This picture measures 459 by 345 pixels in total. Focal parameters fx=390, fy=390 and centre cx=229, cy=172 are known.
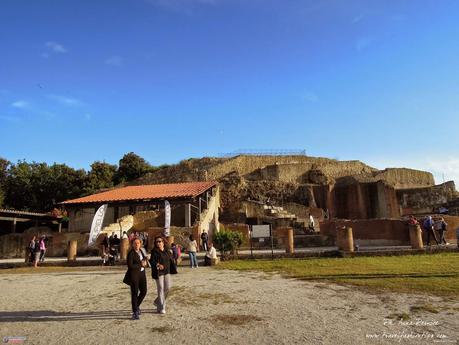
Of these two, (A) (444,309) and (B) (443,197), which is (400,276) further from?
(B) (443,197)

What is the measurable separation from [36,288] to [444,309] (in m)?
10.2

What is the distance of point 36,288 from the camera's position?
11008mm

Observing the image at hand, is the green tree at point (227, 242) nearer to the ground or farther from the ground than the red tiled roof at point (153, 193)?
nearer to the ground

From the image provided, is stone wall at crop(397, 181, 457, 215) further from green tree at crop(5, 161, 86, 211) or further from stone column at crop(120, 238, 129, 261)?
green tree at crop(5, 161, 86, 211)

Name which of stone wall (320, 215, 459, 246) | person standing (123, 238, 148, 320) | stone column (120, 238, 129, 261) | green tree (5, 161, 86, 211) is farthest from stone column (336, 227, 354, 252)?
green tree (5, 161, 86, 211)

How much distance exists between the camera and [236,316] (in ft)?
22.5

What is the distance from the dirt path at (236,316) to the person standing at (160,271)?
24cm

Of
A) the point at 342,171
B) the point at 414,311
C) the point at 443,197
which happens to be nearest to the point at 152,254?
the point at 414,311

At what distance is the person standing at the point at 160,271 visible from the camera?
23.7ft

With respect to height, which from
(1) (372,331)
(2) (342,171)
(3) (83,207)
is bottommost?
(1) (372,331)

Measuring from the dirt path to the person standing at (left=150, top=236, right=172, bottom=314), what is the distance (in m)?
0.24

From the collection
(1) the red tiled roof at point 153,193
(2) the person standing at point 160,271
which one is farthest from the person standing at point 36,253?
(2) the person standing at point 160,271

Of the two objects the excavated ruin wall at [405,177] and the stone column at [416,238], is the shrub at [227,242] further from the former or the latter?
the excavated ruin wall at [405,177]

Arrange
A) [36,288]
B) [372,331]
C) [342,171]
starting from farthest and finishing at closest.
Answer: [342,171] → [36,288] → [372,331]
